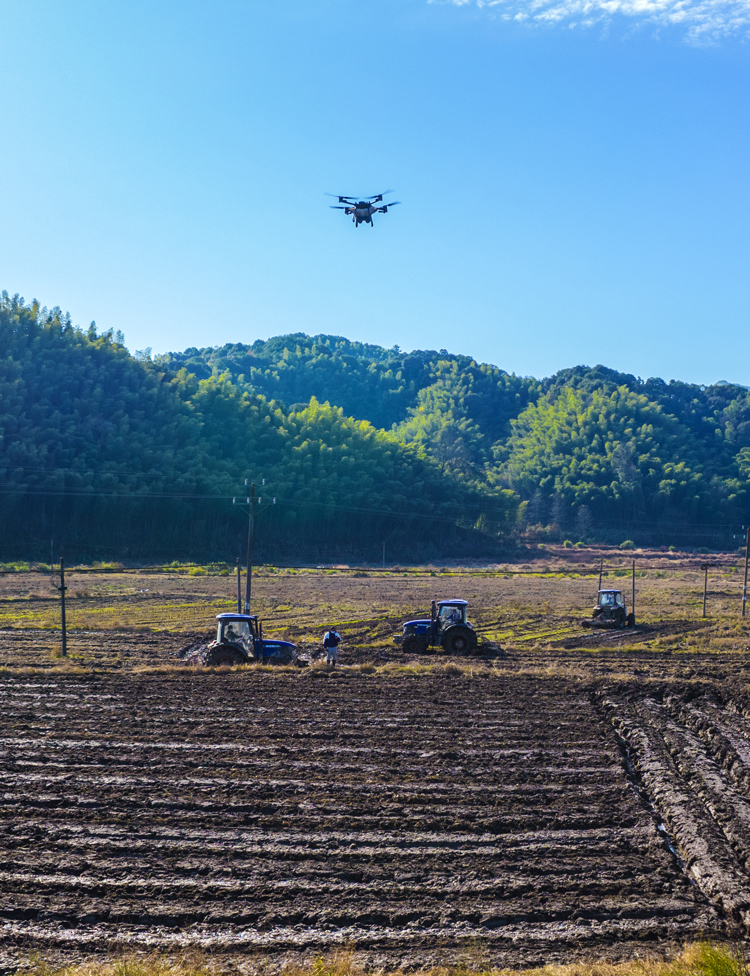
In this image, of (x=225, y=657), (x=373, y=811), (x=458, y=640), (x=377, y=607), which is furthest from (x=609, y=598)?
(x=373, y=811)

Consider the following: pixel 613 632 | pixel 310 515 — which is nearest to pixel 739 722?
pixel 613 632

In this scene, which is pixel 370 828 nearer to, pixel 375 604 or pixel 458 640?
pixel 458 640

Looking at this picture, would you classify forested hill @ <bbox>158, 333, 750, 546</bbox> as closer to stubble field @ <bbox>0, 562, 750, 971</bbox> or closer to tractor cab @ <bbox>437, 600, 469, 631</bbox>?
tractor cab @ <bbox>437, 600, 469, 631</bbox>

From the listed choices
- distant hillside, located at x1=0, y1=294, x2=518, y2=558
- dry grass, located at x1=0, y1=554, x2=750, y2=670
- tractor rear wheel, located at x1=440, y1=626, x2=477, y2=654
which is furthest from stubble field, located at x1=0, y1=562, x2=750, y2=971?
distant hillside, located at x1=0, y1=294, x2=518, y2=558

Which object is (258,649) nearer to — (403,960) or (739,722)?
(739,722)

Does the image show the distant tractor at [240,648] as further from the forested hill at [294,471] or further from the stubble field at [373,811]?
the forested hill at [294,471]

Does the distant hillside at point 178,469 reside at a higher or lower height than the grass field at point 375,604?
higher

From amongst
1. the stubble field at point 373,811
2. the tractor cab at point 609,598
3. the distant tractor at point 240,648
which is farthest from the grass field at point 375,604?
the stubble field at point 373,811
